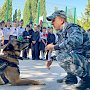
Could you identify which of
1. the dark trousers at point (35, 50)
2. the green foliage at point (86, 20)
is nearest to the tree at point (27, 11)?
the green foliage at point (86, 20)

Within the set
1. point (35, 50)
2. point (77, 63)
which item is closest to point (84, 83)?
point (77, 63)

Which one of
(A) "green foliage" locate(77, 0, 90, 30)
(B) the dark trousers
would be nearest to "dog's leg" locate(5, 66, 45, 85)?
(B) the dark trousers

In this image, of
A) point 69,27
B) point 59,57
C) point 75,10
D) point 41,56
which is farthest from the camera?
point 75,10

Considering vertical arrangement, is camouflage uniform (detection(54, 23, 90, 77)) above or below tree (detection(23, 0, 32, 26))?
below

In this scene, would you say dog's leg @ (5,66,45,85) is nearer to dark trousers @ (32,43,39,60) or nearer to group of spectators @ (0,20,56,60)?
group of spectators @ (0,20,56,60)

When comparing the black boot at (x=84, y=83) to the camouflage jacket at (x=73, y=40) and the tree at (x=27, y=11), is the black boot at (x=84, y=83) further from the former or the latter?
the tree at (x=27, y=11)

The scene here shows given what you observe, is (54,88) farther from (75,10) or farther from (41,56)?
(75,10)

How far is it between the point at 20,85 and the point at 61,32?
142 centimetres

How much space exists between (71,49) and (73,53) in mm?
82

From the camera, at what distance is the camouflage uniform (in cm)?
521

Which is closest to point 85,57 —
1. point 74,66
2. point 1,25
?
point 74,66

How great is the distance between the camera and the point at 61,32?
5.47 metres

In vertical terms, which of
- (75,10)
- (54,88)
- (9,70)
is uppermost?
(75,10)

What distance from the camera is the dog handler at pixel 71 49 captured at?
17.1 feet
